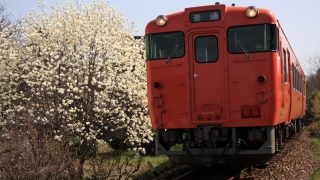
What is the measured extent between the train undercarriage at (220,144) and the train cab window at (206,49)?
135 centimetres

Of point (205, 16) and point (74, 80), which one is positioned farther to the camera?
point (74, 80)

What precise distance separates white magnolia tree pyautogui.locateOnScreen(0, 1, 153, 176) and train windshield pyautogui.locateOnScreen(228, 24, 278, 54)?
404 cm

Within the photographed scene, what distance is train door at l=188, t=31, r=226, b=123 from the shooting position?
29.0 feet

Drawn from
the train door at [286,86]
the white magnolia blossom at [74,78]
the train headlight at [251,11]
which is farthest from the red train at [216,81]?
the white magnolia blossom at [74,78]

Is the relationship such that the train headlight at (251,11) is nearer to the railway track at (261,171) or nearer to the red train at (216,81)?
the red train at (216,81)

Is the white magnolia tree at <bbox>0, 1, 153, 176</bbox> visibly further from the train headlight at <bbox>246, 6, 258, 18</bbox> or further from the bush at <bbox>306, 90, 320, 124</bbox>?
the bush at <bbox>306, 90, 320, 124</bbox>

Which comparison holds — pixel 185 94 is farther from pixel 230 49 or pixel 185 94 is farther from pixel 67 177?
pixel 67 177

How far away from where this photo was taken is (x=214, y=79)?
8.91 meters

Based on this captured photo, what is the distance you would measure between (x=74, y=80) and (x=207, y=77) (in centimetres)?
422

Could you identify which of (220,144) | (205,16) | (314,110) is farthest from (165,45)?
(314,110)

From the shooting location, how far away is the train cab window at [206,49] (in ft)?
29.5

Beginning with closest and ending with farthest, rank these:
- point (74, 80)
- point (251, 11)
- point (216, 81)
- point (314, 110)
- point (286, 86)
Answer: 1. point (251, 11)
2. point (216, 81)
3. point (286, 86)
4. point (74, 80)
5. point (314, 110)

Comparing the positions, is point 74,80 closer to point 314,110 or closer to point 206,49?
point 206,49

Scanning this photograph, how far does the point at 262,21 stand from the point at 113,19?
5.80m
